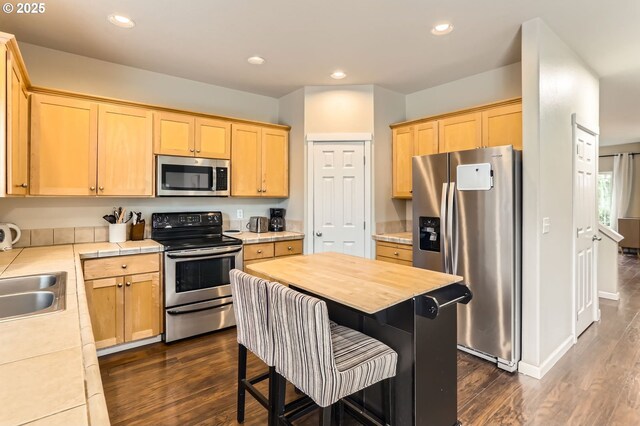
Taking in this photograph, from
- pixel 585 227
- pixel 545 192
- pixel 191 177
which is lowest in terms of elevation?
pixel 585 227

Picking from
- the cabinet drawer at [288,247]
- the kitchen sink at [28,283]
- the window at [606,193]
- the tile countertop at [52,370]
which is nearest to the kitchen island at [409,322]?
the tile countertop at [52,370]

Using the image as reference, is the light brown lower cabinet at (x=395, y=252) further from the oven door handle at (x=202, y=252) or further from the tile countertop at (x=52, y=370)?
the tile countertop at (x=52, y=370)

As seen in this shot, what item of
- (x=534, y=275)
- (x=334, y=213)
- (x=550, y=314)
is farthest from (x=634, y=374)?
(x=334, y=213)

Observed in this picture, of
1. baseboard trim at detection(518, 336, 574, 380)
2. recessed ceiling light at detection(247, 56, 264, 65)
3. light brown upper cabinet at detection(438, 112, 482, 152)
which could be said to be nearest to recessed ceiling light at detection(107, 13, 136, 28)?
recessed ceiling light at detection(247, 56, 264, 65)

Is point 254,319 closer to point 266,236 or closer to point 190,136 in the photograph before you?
point 266,236

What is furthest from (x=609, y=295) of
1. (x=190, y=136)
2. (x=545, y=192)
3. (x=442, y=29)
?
(x=190, y=136)

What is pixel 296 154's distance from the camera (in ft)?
13.6

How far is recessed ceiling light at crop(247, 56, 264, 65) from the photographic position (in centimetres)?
319

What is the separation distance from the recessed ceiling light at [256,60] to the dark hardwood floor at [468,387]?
2.68 meters

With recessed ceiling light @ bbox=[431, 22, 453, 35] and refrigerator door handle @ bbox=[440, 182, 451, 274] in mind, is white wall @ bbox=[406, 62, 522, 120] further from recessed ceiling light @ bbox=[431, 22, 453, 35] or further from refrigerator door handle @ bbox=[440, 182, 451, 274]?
refrigerator door handle @ bbox=[440, 182, 451, 274]

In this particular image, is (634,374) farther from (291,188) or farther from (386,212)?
(291,188)

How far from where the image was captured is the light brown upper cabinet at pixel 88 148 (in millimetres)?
2734

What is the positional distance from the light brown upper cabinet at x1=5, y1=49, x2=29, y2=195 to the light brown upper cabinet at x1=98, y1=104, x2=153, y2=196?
1.72 feet

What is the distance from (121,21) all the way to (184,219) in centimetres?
186
